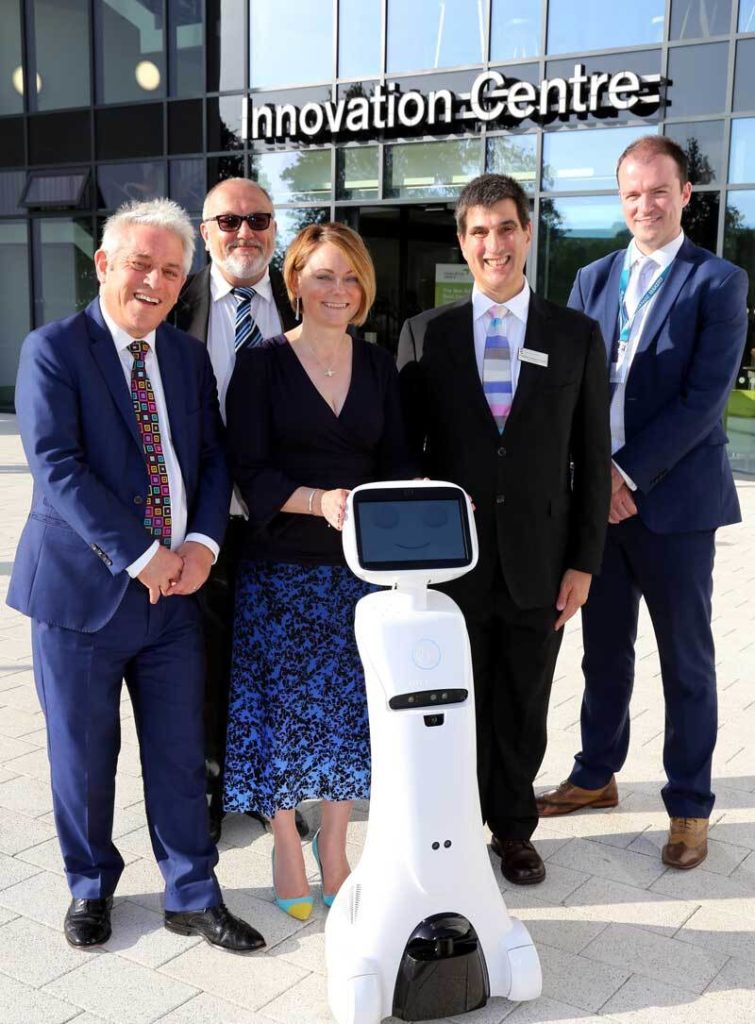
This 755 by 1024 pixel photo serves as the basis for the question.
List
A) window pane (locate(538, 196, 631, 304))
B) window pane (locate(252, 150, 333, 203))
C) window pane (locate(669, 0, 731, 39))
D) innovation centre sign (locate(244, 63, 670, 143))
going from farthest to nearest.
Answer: window pane (locate(252, 150, 333, 203)), window pane (locate(538, 196, 631, 304)), innovation centre sign (locate(244, 63, 670, 143)), window pane (locate(669, 0, 731, 39))

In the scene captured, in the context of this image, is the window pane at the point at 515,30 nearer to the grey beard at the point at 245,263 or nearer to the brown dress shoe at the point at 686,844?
the grey beard at the point at 245,263

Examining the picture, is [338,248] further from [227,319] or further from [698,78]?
[698,78]

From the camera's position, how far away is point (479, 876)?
2.77m

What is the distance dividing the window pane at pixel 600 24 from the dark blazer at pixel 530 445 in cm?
970

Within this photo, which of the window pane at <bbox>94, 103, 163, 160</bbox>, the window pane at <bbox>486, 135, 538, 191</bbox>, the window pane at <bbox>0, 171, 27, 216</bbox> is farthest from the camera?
the window pane at <bbox>0, 171, 27, 216</bbox>

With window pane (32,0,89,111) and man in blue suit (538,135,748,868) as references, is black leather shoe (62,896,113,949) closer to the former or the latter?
man in blue suit (538,135,748,868)

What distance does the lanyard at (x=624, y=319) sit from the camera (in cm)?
365

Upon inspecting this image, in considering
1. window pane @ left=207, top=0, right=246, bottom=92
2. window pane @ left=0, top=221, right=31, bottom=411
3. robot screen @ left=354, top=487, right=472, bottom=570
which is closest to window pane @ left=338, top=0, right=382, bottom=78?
window pane @ left=207, top=0, right=246, bottom=92

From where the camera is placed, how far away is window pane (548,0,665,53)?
459 inches

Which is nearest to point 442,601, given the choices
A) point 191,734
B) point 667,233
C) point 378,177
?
point 191,734

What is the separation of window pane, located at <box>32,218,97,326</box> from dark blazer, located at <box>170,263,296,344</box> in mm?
13482

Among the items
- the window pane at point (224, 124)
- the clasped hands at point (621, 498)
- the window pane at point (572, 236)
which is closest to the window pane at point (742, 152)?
the window pane at point (572, 236)

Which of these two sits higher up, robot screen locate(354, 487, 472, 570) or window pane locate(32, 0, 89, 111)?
window pane locate(32, 0, 89, 111)

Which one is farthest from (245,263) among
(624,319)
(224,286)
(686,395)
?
(686,395)
